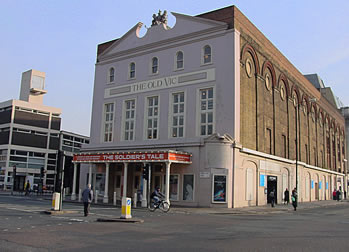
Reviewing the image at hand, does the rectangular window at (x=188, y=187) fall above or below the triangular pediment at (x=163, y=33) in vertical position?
below

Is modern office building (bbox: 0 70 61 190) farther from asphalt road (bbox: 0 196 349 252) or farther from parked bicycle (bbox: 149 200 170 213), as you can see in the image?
asphalt road (bbox: 0 196 349 252)

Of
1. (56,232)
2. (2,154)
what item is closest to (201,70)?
(56,232)

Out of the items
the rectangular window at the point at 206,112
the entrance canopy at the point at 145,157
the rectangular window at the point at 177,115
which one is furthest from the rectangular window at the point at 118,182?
the rectangular window at the point at 206,112

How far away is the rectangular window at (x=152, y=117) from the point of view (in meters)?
32.8

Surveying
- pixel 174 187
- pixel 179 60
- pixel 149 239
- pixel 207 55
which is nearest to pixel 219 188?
pixel 174 187

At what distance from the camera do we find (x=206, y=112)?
30156 millimetres

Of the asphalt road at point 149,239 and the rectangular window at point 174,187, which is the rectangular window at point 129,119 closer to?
the rectangular window at point 174,187

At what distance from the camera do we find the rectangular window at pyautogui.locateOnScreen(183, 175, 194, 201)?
28484mm

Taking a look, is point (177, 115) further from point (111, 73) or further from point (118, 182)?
point (111, 73)

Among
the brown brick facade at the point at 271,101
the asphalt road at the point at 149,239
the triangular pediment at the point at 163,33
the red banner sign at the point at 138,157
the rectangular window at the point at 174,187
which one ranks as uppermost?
the triangular pediment at the point at 163,33

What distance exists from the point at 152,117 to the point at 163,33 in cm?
797

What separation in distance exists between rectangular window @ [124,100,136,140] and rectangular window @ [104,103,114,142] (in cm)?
201

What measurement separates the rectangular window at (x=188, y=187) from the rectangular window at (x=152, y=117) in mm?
5473

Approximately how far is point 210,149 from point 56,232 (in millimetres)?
16960
